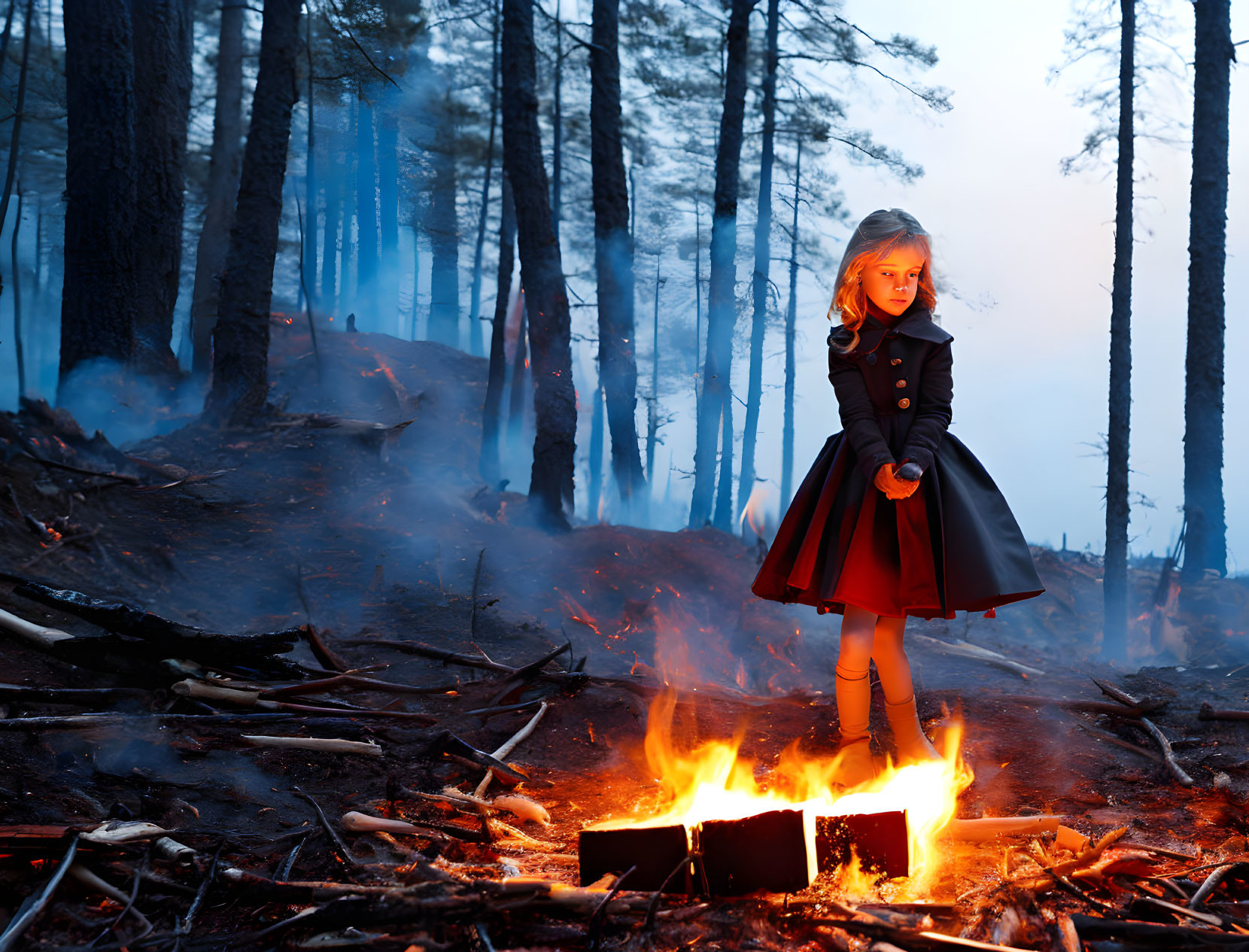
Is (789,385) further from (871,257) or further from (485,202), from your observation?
(871,257)

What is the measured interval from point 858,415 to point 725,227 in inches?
433

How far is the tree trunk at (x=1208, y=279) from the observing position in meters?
11.8

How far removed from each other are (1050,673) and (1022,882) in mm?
5761

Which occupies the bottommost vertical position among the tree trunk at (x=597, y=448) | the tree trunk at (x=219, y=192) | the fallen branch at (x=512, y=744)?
the fallen branch at (x=512, y=744)

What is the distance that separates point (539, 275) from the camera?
10.6 meters

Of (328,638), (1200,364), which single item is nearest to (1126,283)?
(1200,364)

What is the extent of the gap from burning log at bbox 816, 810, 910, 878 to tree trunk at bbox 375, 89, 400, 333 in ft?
101

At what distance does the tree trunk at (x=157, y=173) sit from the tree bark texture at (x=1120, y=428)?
1307 centimetres

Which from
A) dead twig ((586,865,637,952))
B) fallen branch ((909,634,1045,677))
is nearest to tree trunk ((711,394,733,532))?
fallen branch ((909,634,1045,677))

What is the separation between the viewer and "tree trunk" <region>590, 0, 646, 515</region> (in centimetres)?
1207

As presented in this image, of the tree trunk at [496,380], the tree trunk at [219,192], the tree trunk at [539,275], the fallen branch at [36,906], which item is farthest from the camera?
the tree trunk at [496,380]

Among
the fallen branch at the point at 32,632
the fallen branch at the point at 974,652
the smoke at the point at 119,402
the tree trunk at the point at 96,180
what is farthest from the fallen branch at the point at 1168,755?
the tree trunk at the point at 96,180

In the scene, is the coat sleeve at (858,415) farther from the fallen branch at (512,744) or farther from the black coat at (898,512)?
the fallen branch at (512,744)

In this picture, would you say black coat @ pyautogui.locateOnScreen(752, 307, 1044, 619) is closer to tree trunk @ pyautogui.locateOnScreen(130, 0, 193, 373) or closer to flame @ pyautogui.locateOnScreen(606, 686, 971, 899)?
flame @ pyautogui.locateOnScreen(606, 686, 971, 899)
